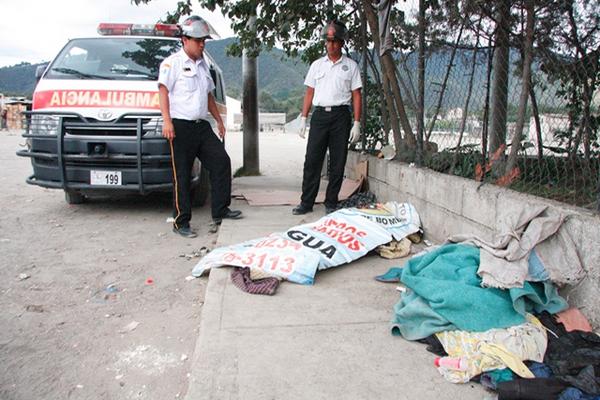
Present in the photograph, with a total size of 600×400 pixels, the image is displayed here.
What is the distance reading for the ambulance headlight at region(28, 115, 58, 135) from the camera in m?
5.08

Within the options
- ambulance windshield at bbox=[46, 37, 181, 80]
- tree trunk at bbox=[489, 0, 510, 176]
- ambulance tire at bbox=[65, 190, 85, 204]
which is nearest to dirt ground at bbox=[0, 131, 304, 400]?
ambulance tire at bbox=[65, 190, 85, 204]

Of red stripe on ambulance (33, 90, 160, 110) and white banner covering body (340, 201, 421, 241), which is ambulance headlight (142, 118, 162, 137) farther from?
white banner covering body (340, 201, 421, 241)

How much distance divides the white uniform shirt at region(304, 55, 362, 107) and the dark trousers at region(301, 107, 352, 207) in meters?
A: 0.10

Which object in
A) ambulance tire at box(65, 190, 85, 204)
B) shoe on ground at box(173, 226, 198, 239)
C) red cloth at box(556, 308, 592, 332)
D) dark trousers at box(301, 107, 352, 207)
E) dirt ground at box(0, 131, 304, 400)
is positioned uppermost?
dark trousers at box(301, 107, 352, 207)

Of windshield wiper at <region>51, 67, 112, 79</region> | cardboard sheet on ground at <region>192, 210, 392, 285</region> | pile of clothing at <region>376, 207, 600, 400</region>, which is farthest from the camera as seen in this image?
windshield wiper at <region>51, 67, 112, 79</region>

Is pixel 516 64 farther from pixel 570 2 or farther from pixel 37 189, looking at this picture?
pixel 37 189

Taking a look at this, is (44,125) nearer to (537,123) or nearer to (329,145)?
(329,145)

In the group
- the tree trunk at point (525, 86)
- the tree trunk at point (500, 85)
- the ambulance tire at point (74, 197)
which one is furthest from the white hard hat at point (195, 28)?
the ambulance tire at point (74, 197)

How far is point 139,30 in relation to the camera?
613 centimetres

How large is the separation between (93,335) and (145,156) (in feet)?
8.40

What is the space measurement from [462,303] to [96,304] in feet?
7.66

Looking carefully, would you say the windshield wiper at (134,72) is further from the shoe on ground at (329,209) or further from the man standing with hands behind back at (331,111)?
the shoe on ground at (329,209)

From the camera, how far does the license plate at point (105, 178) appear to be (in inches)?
199

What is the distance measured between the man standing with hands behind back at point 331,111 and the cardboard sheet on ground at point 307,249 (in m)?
1.14
